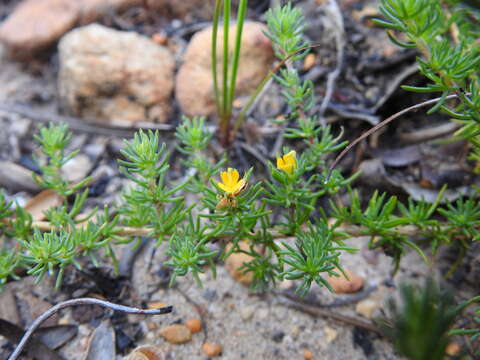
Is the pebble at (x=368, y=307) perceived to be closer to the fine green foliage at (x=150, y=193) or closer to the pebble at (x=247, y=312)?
the pebble at (x=247, y=312)

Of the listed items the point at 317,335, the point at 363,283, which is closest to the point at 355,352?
the point at 317,335

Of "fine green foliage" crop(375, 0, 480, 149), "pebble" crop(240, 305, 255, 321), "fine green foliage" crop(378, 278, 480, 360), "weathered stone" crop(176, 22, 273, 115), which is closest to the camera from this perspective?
"fine green foliage" crop(378, 278, 480, 360)

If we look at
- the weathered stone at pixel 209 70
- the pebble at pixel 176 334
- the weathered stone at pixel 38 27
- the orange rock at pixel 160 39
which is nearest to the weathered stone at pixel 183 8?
the orange rock at pixel 160 39

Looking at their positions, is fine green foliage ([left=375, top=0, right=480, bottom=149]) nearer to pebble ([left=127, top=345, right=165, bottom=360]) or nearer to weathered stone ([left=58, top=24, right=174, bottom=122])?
pebble ([left=127, top=345, right=165, bottom=360])

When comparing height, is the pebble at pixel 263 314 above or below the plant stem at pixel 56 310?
below

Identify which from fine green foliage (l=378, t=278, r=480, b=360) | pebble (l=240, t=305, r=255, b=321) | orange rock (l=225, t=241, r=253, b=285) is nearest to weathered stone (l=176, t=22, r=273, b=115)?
orange rock (l=225, t=241, r=253, b=285)
